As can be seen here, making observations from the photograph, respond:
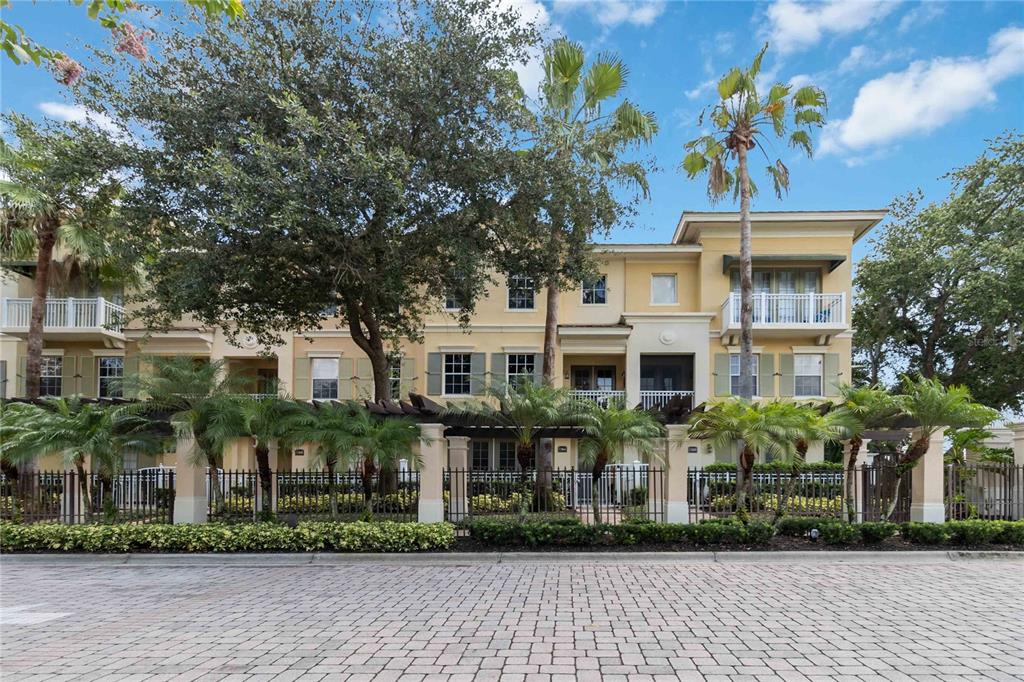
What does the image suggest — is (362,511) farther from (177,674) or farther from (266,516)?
(177,674)

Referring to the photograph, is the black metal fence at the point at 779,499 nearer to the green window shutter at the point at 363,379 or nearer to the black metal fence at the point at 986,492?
the black metal fence at the point at 986,492

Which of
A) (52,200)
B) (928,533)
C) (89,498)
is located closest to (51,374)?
(52,200)

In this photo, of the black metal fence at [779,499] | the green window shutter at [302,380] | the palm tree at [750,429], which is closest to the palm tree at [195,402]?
the palm tree at [750,429]

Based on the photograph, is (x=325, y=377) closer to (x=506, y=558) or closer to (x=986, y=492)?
(x=506, y=558)

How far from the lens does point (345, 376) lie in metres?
23.7

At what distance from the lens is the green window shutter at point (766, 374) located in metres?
23.4

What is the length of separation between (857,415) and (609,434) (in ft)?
16.2

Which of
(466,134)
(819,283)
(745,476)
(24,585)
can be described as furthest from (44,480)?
(819,283)

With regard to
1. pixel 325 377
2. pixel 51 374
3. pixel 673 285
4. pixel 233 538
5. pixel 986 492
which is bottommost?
pixel 233 538

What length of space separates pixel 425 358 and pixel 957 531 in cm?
A: 1709

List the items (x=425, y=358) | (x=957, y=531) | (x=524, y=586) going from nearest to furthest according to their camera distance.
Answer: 1. (x=524, y=586)
2. (x=957, y=531)
3. (x=425, y=358)

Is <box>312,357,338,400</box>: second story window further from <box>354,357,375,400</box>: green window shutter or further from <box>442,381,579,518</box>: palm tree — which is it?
<box>442,381,579,518</box>: palm tree

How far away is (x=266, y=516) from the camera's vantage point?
40.4ft

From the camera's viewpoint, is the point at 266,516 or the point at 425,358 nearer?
the point at 266,516
